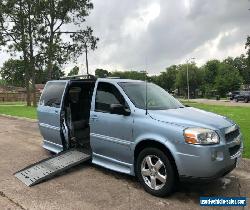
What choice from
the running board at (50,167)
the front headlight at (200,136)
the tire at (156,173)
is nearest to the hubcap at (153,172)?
the tire at (156,173)

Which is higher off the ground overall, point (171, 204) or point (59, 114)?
point (59, 114)

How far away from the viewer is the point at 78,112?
9.12 m

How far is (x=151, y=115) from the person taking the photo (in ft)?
21.1

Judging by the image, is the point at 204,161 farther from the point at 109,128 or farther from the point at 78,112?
the point at 78,112

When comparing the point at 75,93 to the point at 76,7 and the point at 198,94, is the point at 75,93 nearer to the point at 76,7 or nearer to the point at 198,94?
the point at 76,7

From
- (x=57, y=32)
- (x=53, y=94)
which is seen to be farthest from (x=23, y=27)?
(x=53, y=94)

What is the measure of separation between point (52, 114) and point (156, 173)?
363 cm

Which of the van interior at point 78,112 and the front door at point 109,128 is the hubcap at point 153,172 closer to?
the front door at point 109,128

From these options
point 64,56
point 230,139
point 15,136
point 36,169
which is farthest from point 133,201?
point 64,56

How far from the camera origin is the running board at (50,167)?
7.14 metres

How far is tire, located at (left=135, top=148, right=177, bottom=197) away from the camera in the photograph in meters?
5.94

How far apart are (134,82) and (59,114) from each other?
205 centimetres

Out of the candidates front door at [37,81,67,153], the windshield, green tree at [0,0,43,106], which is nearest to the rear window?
front door at [37,81,67,153]

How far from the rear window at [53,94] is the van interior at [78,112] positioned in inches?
7.8
